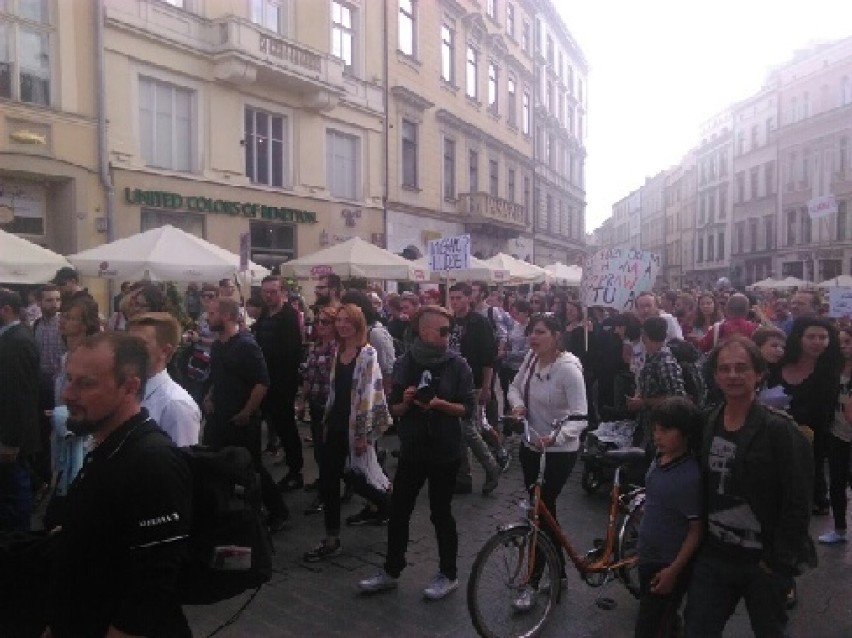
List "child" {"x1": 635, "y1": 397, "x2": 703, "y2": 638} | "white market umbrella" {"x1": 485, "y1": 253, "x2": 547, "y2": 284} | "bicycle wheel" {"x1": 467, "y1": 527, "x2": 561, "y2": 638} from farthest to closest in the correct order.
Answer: "white market umbrella" {"x1": 485, "y1": 253, "x2": 547, "y2": 284}
"bicycle wheel" {"x1": 467, "y1": 527, "x2": 561, "y2": 638}
"child" {"x1": 635, "y1": 397, "x2": 703, "y2": 638}

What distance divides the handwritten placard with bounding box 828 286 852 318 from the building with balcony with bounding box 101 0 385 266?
42.9ft

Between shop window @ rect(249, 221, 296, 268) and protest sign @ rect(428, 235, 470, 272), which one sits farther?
shop window @ rect(249, 221, 296, 268)

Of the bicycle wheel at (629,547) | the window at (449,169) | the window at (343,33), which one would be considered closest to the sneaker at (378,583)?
the bicycle wheel at (629,547)

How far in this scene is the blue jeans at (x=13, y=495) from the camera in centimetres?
504

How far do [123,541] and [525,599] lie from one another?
2.67 m

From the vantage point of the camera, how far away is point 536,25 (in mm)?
39656

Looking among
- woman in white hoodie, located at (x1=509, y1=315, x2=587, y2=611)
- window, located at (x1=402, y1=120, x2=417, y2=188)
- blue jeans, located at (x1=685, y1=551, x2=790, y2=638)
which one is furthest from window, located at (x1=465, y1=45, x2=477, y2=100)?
blue jeans, located at (x1=685, y1=551, x2=790, y2=638)

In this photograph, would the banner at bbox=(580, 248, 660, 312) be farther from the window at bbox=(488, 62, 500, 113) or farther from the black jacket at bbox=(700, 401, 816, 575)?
the window at bbox=(488, 62, 500, 113)

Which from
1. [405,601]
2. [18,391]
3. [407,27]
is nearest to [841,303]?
[405,601]

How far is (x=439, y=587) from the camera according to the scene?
4531 millimetres

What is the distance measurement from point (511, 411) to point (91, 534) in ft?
10.1

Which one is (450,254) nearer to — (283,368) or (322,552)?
(283,368)

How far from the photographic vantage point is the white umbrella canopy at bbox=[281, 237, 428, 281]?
1369 cm

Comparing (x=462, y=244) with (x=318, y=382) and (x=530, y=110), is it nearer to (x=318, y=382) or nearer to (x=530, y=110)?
(x=318, y=382)
